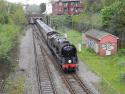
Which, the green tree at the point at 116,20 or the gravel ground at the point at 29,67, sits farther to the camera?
the green tree at the point at 116,20

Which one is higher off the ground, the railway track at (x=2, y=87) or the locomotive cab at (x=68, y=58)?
the locomotive cab at (x=68, y=58)

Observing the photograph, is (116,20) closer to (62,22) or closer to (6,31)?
(6,31)

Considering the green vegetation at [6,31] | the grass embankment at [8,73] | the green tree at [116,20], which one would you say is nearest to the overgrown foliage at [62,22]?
the green vegetation at [6,31]

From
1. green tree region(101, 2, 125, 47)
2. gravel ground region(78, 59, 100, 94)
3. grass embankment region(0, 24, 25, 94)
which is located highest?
green tree region(101, 2, 125, 47)

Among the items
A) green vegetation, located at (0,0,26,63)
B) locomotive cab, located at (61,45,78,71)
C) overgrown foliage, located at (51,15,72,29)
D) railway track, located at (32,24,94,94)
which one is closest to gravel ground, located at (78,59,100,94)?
railway track, located at (32,24,94,94)

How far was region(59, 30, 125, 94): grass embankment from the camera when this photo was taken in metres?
27.1

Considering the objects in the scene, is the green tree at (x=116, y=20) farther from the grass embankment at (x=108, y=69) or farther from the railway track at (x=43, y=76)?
the railway track at (x=43, y=76)

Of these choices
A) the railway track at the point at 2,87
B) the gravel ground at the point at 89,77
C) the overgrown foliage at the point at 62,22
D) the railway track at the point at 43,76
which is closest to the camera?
the railway track at the point at 2,87

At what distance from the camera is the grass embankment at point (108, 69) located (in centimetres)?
2709

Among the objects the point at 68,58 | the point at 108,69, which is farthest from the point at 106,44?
the point at 68,58

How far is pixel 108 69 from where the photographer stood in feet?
110

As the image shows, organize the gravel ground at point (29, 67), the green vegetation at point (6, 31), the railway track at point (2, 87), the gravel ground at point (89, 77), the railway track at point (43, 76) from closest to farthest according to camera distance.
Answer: the railway track at point (2, 87)
the railway track at point (43, 76)
the gravel ground at point (29, 67)
the gravel ground at point (89, 77)
the green vegetation at point (6, 31)

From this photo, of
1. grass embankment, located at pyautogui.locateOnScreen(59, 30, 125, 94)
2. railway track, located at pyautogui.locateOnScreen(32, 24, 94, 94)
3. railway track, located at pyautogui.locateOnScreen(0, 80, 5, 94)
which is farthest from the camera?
grass embankment, located at pyautogui.locateOnScreen(59, 30, 125, 94)

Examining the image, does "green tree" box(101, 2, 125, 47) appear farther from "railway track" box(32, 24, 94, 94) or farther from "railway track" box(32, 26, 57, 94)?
"railway track" box(32, 24, 94, 94)
